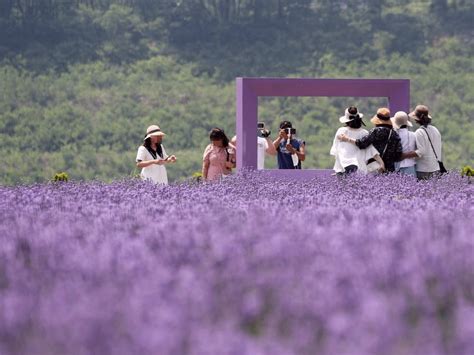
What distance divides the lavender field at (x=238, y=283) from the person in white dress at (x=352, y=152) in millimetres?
6058

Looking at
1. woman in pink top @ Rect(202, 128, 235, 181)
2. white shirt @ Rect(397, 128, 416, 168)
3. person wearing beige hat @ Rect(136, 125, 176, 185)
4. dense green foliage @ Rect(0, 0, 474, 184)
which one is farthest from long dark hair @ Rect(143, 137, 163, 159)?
dense green foliage @ Rect(0, 0, 474, 184)

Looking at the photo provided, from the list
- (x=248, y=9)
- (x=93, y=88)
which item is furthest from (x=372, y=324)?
(x=248, y=9)

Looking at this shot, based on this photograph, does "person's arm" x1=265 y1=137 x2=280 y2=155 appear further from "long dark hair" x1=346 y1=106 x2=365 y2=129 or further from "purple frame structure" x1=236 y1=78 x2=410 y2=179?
"long dark hair" x1=346 y1=106 x2=365 y2=129

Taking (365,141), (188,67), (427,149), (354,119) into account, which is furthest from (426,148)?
(188,67)

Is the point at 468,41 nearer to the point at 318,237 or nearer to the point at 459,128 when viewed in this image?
the point at 459,128

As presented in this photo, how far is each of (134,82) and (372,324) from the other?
69.4m

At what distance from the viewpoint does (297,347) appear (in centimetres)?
265

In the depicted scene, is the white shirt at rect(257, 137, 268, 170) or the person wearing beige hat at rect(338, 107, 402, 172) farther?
the white shirt at rect(257, 137, 268, 170)

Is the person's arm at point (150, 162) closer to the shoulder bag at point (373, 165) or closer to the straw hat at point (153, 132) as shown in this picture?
→ the straw hat at point (153, 132)

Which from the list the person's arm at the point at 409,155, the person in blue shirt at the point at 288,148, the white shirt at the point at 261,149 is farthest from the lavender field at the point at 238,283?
the white shirt at the point at 261,149

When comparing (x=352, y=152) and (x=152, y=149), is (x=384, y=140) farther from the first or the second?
(x=152, y=149)

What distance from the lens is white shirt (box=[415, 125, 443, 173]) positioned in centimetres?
1134

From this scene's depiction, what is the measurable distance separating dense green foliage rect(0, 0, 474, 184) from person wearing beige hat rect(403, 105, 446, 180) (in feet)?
149

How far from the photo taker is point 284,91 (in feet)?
54.9
